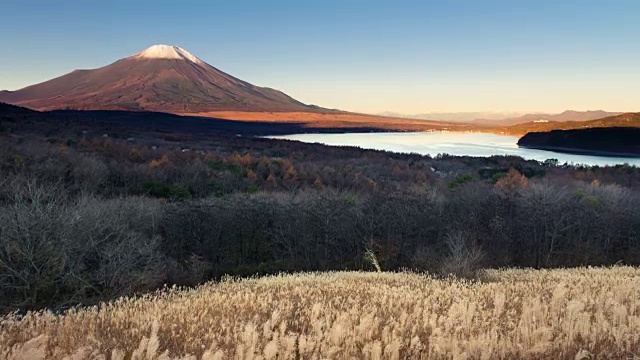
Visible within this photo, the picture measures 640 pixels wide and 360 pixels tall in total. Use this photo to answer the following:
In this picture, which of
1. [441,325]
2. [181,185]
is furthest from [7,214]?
[181,185]

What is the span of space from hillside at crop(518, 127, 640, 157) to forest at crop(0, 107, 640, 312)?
58385 millimetres

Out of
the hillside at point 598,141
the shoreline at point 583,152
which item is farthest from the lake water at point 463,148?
the hillside at point 598,141

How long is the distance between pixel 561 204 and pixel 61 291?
2481 cm

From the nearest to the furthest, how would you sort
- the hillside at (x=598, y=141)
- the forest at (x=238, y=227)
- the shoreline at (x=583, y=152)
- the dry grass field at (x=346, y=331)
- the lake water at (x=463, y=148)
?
the dry grass field at (x=346, y=331)
the forest at (x=238, y=227)
the lake water at (x=463, y=148)
the shoreline at (x=583, y=152)
the hillside at (x=598, y=141)

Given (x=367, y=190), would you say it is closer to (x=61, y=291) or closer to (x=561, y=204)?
(x=561, y=204)

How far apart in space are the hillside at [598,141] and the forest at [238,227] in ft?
192

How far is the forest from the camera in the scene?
49.3 feet

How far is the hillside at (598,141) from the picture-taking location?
8869cm

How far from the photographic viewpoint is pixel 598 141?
9262 cm

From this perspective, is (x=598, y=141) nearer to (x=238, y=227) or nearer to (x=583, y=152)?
(x=583, y=152)

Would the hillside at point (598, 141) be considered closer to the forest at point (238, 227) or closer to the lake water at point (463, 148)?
the lake water at point (463, 148)

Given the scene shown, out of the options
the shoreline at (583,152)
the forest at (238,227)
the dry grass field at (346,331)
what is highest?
the dry grass field at (346,331)

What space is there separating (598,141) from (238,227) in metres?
84.5

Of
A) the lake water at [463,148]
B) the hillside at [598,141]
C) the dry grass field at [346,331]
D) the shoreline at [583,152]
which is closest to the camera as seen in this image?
A: the dry grass field at [346,331]
